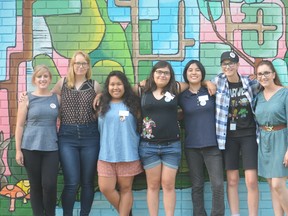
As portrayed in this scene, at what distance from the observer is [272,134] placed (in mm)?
4465

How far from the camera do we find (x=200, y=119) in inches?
187

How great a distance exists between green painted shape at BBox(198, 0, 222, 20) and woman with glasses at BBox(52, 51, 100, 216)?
172 cm

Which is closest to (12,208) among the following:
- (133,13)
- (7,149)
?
(7,149)

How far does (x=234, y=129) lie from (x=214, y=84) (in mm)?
610

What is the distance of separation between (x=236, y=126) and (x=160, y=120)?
0.94 metres

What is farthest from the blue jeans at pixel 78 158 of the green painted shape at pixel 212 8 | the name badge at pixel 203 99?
the green painted shape at pixel 212 8

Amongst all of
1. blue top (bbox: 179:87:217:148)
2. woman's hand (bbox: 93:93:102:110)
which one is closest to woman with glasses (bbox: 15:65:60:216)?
woman's hand (bbox: 93:93:102:110)

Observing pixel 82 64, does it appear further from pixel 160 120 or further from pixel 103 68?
pixel 160 120

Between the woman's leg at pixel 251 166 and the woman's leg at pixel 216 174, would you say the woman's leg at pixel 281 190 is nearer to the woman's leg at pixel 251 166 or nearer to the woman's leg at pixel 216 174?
the woman's leg at pixel 251 166

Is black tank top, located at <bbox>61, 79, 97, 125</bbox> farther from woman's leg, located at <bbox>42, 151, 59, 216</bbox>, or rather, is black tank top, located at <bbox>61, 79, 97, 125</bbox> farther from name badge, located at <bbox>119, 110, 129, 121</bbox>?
woman's leg, located at <bbox>42, 151, 59, 216</bbox>

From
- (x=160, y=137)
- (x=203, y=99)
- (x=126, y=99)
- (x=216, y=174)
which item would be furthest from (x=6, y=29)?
(x=216, y=174)

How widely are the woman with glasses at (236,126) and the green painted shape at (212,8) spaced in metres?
0.79

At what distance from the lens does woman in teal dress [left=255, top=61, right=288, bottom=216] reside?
14.5 ft

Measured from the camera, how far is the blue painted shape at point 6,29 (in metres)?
5.35
